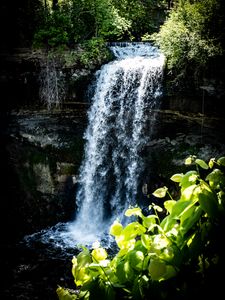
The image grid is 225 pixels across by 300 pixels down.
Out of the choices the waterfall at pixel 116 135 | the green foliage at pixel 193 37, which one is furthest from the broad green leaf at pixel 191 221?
the waterfall at pixel 116 135

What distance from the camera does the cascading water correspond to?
10664 mm

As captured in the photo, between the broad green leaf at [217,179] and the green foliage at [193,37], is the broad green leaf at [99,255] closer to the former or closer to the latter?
the broad green leaf at [217,179]

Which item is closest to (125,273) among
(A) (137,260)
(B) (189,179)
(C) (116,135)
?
(A) (137,260)

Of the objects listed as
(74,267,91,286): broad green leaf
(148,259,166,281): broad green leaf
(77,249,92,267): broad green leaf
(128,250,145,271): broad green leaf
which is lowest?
(74,267,91,286): broad green leaf

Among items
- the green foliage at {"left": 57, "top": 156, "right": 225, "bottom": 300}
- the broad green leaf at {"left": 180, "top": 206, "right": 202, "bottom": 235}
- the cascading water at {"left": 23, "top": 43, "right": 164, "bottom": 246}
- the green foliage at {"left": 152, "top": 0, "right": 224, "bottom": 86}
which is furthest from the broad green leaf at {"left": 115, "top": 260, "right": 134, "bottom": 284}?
the cascading water at {"left": 23, "top": 43, "right": 164, "bottom": 246}

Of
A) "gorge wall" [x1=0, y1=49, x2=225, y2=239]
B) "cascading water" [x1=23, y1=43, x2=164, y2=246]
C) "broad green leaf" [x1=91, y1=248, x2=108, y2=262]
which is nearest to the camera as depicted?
"broad green leaf" [x1=91, y1=248, x2=108, y2=262]

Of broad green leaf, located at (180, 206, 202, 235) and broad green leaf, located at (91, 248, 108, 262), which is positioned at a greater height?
broad green leaf, located at (180, 206, 202, 235)

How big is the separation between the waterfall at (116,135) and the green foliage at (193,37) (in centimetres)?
67

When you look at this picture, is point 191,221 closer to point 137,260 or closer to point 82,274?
point 137,260

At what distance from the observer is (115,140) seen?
37.6 ft

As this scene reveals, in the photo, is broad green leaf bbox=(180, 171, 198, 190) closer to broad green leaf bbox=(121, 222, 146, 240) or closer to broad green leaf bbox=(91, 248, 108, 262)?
broad green leaf bbox=(121, 222, 146, 240)

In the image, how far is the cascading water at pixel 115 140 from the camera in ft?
35.0

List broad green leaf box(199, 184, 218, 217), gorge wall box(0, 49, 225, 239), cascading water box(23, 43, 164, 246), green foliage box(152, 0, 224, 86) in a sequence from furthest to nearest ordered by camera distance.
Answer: gorge wall box(0, 49, 225, 239) < cascading water box(23, 43, 164, 246) < green foliage box(152, 0, 224, 86) < broad green leaf box(199, 184, 218, 217)

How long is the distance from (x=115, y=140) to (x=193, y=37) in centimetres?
435
